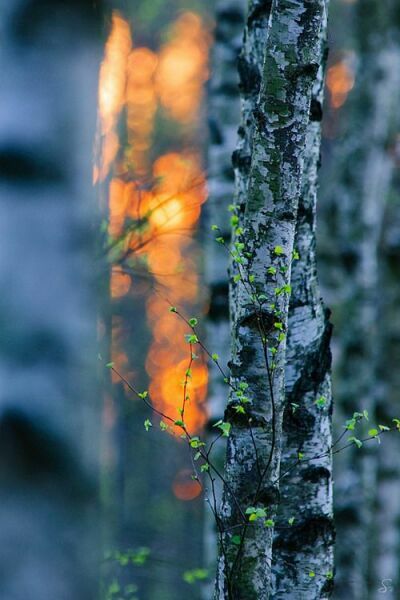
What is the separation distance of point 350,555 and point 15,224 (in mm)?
5229

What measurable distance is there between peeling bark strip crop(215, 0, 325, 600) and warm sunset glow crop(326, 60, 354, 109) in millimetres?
10180

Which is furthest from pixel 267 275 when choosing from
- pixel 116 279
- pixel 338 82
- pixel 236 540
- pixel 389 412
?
pixel 338 82

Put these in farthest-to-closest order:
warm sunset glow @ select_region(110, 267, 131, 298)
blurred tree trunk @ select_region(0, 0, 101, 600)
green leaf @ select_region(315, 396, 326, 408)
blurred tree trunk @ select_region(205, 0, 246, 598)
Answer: blurred tree trunk @ select_region(205, 0, 246, 598) < warm sunset glow @ select_region(110, 267, 131, 298) < green leaf @ select_region(315, 396, 326, 408) < blurred tree trunk @ select_region(0, 0, 101, 600)

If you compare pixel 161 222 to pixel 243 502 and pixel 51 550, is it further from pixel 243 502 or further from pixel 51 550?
pixel 51 550

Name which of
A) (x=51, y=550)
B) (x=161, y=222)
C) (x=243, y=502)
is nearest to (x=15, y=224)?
(x=51, y=550)

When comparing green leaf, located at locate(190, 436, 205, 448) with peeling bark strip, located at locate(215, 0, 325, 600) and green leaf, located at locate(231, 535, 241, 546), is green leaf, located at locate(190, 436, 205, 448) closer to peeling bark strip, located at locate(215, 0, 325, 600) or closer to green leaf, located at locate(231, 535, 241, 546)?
peeling bark strip, located at locate(215, 0, 325, 600)

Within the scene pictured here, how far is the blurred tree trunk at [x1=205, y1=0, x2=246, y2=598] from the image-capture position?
5.11m

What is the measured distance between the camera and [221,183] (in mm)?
5398

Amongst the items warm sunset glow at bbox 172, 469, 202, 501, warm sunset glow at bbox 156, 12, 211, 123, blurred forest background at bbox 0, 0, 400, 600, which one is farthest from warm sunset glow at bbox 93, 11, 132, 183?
warm sunset glow at bbox 172, 469, 202, 501

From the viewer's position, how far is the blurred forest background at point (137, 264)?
2.69 ft

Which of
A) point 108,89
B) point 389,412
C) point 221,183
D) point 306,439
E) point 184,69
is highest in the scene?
point 184,69

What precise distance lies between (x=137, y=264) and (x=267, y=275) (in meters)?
2.67

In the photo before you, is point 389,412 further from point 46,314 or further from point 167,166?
point 46,314

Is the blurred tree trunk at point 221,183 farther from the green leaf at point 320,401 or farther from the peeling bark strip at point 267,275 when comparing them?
the peeling bark strip at point 267,275
